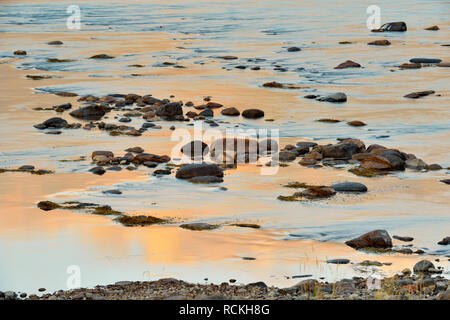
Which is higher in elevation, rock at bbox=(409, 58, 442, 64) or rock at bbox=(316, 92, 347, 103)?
A: rock at bbox=(409, 58, 442, 64)

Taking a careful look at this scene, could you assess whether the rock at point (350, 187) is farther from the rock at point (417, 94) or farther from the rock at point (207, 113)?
the rock at point (417, 94)

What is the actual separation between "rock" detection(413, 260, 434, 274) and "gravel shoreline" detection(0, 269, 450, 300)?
0.23 meters

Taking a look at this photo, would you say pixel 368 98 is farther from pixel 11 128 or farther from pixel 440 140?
pixel 11 128

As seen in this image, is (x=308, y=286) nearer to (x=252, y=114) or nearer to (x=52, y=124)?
(x=52, y=124)

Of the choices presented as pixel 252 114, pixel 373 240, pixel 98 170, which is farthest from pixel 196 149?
pixel 373 240

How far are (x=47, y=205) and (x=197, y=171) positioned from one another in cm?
298

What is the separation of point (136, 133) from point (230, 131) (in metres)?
2.21

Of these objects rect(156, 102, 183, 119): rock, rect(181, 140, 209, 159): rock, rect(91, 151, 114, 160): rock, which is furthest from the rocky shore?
rect(156, 102, 183, 119): rock

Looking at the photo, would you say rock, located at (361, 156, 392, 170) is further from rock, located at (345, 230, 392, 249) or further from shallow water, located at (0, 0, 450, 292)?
rock, located at (345, 230, 392, 249)

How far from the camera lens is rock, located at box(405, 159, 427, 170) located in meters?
16.2

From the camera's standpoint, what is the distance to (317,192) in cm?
1437

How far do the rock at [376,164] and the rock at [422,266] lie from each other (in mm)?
5723

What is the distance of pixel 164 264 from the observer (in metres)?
10.8
